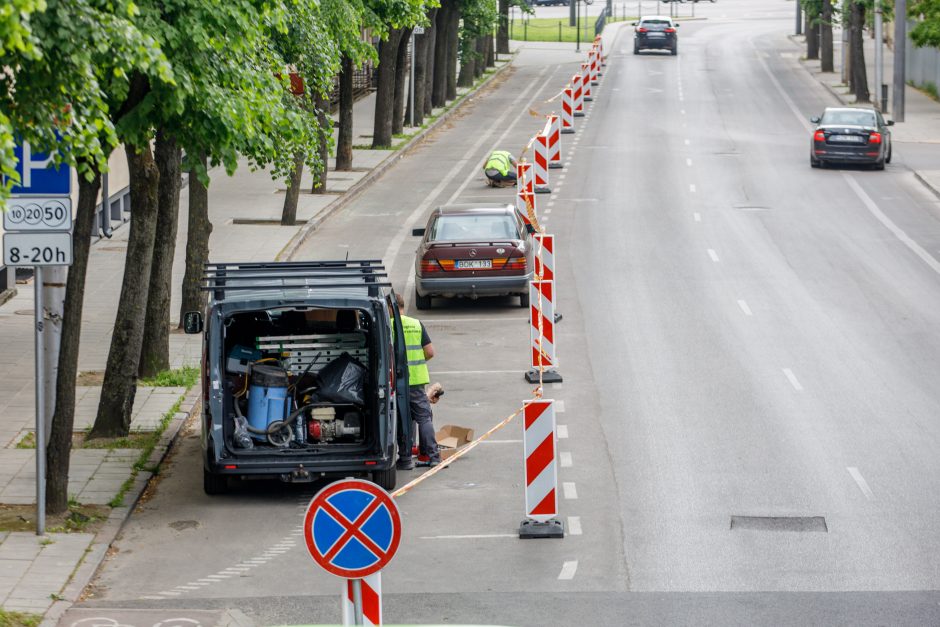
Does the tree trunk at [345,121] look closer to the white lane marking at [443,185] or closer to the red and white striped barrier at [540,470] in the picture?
the white lane marking at [443,185]

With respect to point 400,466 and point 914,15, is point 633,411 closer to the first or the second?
point 400,466

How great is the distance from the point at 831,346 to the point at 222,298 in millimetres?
9729

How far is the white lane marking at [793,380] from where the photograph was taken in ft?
61.1

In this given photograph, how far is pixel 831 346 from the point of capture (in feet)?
68.9

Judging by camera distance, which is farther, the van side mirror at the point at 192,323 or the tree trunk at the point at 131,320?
the tree trunk at the point at 131,320

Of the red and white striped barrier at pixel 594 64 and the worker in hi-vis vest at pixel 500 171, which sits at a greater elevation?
the red and white striped barrier at pixel 594 64

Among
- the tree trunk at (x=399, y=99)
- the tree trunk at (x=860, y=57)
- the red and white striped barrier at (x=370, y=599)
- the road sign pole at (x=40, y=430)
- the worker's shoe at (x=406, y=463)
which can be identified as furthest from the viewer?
the tree trunk at (x=860, y=57)

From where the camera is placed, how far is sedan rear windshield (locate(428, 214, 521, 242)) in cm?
2466

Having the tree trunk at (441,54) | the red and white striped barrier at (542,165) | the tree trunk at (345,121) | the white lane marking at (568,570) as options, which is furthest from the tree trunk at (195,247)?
the tree trunk at (441,54)

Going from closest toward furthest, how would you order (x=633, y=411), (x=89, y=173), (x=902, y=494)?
(x=89, y=173), (x=902, y=494), (x=633, y=411)

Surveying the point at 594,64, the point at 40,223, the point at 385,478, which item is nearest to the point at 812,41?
the point at 594,64

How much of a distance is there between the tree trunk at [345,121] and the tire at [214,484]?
25024 millimetres

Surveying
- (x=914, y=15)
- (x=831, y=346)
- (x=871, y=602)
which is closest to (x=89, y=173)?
(x=871, y=602)

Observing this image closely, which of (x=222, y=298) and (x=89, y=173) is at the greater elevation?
(x=89, y=173)
